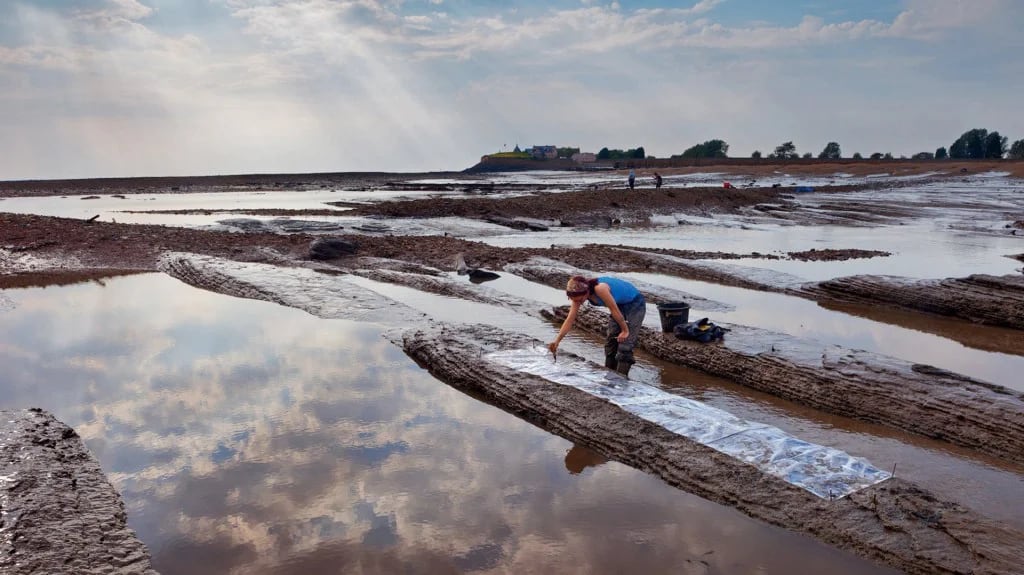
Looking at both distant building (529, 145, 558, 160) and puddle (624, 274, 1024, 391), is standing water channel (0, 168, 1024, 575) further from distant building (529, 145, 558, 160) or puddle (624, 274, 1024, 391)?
distant building (529, 145, 558, 160)

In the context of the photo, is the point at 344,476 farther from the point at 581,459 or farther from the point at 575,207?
the point at 575,207

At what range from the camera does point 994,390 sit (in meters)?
7.82

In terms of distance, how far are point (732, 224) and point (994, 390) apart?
76.7 ft

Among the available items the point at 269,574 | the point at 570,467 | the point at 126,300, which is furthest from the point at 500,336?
the point at 126,300

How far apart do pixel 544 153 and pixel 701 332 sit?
128 m

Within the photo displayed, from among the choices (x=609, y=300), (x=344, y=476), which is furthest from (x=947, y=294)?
(x=344, y=476)

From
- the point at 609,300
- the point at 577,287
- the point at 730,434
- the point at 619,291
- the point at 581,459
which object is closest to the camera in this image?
the point at 730,434

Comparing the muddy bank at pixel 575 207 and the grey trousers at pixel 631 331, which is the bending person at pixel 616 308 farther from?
the muddy bank at pixel 575 207

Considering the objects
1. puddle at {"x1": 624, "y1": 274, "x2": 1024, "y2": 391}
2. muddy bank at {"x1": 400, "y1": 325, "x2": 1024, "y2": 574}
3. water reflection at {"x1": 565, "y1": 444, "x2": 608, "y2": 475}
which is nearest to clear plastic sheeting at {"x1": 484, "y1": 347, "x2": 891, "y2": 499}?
muddy bank at {"x1": 400, "y1": 325, "x2": 1024, "y2": 574}

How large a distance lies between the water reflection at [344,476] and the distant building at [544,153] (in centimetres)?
12557

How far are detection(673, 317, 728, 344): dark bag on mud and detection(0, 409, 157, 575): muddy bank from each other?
23.5 ft

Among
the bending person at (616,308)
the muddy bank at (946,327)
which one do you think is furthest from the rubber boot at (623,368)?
the muddy bank at (946,327)

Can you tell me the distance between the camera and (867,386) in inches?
323

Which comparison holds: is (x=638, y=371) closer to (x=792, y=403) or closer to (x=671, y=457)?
(x=792, y=403)
